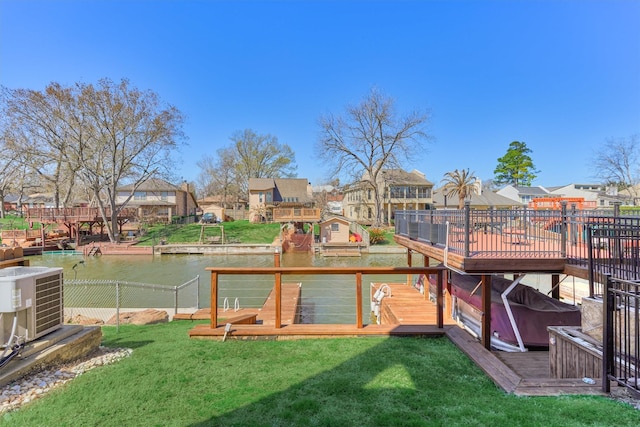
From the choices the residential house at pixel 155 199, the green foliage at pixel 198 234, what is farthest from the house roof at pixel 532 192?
the residential house at pixel 155 199

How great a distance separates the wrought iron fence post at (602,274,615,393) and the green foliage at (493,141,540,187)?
64.9m

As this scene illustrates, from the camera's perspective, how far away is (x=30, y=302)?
11.2 feet

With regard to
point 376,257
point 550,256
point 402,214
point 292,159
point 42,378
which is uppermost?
point 292,159

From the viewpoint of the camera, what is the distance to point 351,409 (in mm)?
2693

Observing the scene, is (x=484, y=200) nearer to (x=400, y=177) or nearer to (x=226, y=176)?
(x=400, y=177)

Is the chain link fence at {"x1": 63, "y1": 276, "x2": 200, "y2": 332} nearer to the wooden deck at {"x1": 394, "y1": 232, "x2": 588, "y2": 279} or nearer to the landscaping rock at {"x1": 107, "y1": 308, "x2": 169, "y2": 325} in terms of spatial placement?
the landscaping rock at {"x1": 107, "y1": 308, "x2": 169, "y2": 325}

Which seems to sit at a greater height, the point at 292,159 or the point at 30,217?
the point at 292,159

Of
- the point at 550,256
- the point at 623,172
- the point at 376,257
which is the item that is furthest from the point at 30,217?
the point at 623,172

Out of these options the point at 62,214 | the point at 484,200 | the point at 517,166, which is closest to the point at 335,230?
the point at 62,214

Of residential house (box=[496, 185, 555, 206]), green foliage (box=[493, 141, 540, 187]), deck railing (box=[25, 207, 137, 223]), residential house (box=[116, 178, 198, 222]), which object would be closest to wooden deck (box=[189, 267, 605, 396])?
deck railing (box=[25, 207, 137, 223])

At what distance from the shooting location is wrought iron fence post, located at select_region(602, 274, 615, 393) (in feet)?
9.60

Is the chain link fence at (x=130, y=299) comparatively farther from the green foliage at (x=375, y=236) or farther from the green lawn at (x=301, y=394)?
the green foliage at (x=375, y=236)

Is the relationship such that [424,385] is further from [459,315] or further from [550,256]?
[459,315]

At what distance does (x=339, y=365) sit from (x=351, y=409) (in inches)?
35.5
